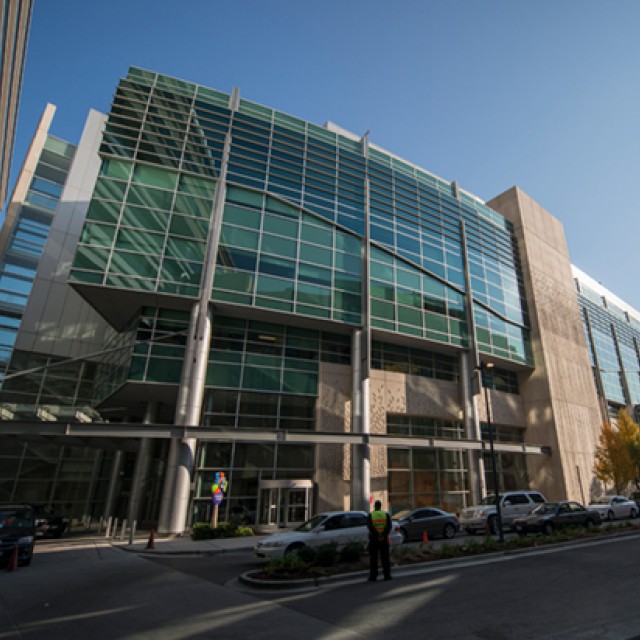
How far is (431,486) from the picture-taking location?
2861 centimetres

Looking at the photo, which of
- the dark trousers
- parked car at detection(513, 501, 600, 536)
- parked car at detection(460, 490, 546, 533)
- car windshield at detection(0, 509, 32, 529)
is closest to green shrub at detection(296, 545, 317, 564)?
the dark trousers

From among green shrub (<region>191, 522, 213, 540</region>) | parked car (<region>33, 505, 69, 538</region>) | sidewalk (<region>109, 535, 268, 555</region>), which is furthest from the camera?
parked car (<region>33, 505, 69, 538</region>)

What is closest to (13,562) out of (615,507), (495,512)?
(495,512)

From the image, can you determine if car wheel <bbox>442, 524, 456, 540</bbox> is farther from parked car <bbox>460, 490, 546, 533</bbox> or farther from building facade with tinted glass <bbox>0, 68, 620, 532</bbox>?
building facade with tinted glass <bbox>0, 68, 620, 532</bbox>

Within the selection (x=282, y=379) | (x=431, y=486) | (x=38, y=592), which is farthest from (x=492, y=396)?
(x=38, y=592)

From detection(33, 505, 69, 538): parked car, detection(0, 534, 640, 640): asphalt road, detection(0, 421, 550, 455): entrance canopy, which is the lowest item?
detection(33, 505, 69, 538): parked car

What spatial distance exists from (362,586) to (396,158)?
34.4 metres

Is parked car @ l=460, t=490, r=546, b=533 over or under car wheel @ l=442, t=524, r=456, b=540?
over

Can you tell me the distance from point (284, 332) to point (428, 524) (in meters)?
14.1

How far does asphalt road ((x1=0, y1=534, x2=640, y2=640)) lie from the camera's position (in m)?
6.02

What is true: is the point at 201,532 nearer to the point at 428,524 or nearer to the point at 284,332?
the point at 428,524

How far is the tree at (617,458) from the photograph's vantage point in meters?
36.5

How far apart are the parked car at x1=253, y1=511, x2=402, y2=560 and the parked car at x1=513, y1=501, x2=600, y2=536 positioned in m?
7.24

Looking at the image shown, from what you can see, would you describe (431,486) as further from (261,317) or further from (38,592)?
(38,592)
